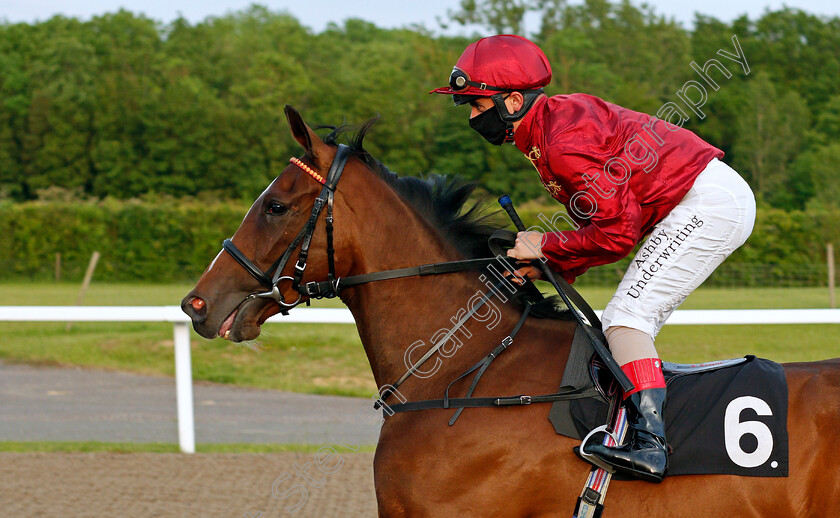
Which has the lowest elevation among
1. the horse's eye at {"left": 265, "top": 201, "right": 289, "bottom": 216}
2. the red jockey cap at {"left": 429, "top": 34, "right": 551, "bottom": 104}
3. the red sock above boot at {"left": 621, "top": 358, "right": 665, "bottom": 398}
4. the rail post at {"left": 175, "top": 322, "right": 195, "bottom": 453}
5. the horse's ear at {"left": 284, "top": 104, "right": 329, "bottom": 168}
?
the rail post at {"left": 175, "top": 322, "right": 195, "bottom": 453}

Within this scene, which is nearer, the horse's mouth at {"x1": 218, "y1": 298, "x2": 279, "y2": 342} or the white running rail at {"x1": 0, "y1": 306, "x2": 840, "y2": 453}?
the horse's mouth at {"x1": 218, "y1": 298, "x2": 279, "y2": 342}

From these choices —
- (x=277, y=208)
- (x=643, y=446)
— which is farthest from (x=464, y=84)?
(x=643, y=446)

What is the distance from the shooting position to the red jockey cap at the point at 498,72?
2.50 m

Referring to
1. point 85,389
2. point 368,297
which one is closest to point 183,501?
point 368,297

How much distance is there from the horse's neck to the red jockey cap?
1.54 ft

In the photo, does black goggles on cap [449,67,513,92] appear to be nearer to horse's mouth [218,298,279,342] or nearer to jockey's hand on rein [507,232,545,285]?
jockey's hand on rein [507,232,545,285]

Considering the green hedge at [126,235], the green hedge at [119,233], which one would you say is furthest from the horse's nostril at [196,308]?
the green hedge at [119,233]

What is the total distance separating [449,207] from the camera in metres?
2.76

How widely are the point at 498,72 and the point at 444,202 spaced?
504 mm

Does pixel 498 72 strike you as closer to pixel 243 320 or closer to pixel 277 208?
pixel 277 208

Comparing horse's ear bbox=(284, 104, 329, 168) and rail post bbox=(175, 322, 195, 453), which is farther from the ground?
horse's ear bbox=(284, 104, 329, 168)

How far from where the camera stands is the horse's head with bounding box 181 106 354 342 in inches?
99.3

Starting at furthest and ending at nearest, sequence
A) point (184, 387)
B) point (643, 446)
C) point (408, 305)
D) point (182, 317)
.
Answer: point (184, 387), point (182, 317), point (408, 305), point (643, 446)

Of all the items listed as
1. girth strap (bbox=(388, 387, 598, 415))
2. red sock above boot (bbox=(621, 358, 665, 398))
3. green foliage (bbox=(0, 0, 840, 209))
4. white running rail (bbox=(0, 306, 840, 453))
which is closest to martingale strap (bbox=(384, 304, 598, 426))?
girth strap (bbox=(388, 387, 598, 415))
